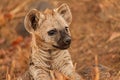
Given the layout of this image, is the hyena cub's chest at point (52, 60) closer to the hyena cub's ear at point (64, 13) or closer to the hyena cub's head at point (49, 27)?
the hyena cub's head at point (49, 27)

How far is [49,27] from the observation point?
26.6 feet

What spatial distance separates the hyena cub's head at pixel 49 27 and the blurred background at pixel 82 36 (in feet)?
2.92

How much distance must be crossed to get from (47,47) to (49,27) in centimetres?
27

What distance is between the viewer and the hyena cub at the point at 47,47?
26.4 ft

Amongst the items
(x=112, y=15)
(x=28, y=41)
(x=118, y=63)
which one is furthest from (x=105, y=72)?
(x=28, y=41)

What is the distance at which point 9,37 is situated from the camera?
42.8ft

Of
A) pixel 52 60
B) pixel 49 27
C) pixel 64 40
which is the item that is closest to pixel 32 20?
pixel 49 27

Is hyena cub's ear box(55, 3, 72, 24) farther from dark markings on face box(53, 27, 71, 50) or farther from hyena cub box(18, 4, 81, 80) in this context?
dark markings on face box(53, 27, 71, 50)

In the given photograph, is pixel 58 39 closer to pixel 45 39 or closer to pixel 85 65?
pixel 45 39

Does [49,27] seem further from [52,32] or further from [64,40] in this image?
[64,40]

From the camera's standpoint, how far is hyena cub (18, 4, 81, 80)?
804 centimetres

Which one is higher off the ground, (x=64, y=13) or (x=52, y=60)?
(x=64, y=13)

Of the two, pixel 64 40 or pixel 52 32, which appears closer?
pixel 64 40

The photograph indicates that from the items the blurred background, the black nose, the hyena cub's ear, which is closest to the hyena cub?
the hyena cub's ear
